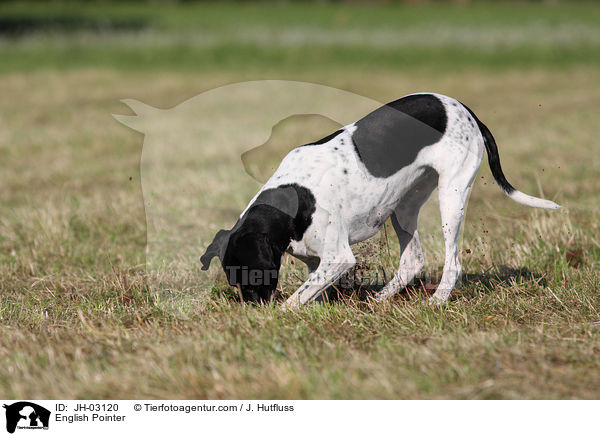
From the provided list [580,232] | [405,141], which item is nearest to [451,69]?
[580,232]

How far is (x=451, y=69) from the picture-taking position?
21953 millimetres

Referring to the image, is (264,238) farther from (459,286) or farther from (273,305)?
(459,286)

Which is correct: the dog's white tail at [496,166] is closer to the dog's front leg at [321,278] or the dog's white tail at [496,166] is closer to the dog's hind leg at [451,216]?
the dog's hind leg at [451,216]

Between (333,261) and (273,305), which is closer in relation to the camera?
(333,261)

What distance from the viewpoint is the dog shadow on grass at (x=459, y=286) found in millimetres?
4379

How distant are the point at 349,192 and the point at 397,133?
0.49 meters

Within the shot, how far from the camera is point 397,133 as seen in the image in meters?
4.06
